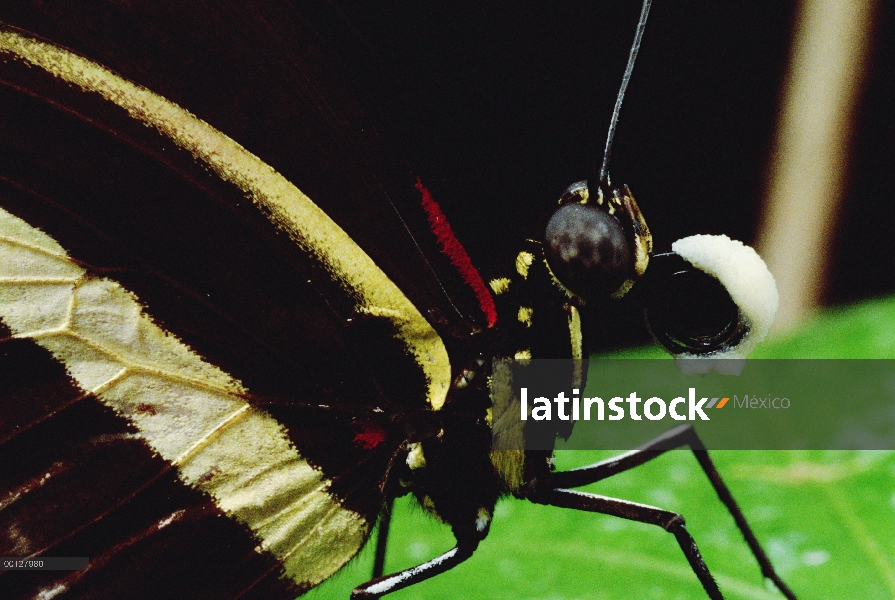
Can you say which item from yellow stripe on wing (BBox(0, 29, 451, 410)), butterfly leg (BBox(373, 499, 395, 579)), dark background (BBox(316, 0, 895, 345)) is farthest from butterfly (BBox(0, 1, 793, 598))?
dark background (BBox(316, 0, 895, 345))

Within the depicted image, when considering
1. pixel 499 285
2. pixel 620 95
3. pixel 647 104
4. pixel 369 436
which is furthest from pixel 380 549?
pixel 647 104

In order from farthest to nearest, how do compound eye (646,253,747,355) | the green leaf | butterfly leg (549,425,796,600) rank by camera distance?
the green leaf, butterfly leg (549,425,796,600), compound eye (646,253,747,355)

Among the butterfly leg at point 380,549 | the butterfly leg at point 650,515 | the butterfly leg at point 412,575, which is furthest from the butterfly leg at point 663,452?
the butterfly leg at point 380,549

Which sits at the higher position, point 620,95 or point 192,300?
point 620,95

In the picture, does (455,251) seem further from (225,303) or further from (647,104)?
(647,104)

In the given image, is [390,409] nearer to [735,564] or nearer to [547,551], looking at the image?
[547,551]

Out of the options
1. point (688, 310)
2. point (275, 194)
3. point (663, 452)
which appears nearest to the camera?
point (275, 194)

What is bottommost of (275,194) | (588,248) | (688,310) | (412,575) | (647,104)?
(412,575)

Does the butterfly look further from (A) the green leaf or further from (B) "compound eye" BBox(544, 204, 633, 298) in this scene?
(A) the green leaf
